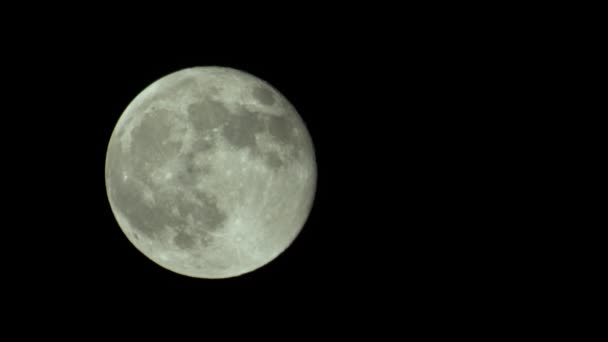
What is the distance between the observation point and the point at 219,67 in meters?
5.25

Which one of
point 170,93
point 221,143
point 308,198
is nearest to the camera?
point 221,143

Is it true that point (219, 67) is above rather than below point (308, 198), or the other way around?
above

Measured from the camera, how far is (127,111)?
5055 millimetres

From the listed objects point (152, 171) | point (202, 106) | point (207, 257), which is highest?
point (202, 106)

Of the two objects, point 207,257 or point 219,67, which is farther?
point 219,67

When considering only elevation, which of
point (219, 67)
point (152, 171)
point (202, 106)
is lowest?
point (152, 171)

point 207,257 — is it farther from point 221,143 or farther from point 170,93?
point 170,93

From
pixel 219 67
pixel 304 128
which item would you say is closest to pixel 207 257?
pixel 304 128

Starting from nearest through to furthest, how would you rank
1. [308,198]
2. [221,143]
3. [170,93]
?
[221,143] < [170,93] < [308,198]

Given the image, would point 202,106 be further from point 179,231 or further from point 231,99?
point 179,231

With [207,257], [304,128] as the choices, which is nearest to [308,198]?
[304,128]

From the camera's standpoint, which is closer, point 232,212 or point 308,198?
point 232,212

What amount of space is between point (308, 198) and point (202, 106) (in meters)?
1.50

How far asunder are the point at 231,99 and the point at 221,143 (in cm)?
52
